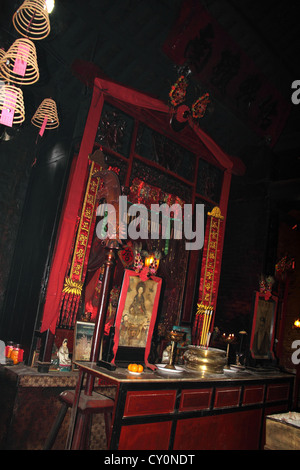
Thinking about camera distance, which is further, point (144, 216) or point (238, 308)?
point (238, 308)

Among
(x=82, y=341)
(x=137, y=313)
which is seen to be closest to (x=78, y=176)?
(x=137, y=313)

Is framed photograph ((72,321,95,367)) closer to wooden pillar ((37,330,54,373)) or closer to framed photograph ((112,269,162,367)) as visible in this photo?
wooden pillar ((37,330,54,373))

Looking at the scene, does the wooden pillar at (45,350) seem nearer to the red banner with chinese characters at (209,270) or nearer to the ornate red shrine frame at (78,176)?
the ornate red shrine frame at (78,176)

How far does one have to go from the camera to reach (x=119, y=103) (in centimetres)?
512

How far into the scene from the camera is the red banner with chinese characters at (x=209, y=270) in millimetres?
6133

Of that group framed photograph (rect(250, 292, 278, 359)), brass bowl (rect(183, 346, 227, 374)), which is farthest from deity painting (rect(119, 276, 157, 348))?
framed photograph (rect(250, 292, 278, 359))

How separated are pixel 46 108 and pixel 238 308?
4.99 m

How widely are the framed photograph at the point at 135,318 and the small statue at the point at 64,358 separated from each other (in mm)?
1043

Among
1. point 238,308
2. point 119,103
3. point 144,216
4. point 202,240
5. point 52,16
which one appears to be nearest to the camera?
point 52,16

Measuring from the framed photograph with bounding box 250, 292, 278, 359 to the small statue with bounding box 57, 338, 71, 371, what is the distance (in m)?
2.95

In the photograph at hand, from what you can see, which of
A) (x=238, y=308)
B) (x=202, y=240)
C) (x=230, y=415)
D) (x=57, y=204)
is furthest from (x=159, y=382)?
(x=238, y=308)

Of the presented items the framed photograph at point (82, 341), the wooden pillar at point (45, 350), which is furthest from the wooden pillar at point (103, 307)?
the wooden pillar at point (45, 350)
